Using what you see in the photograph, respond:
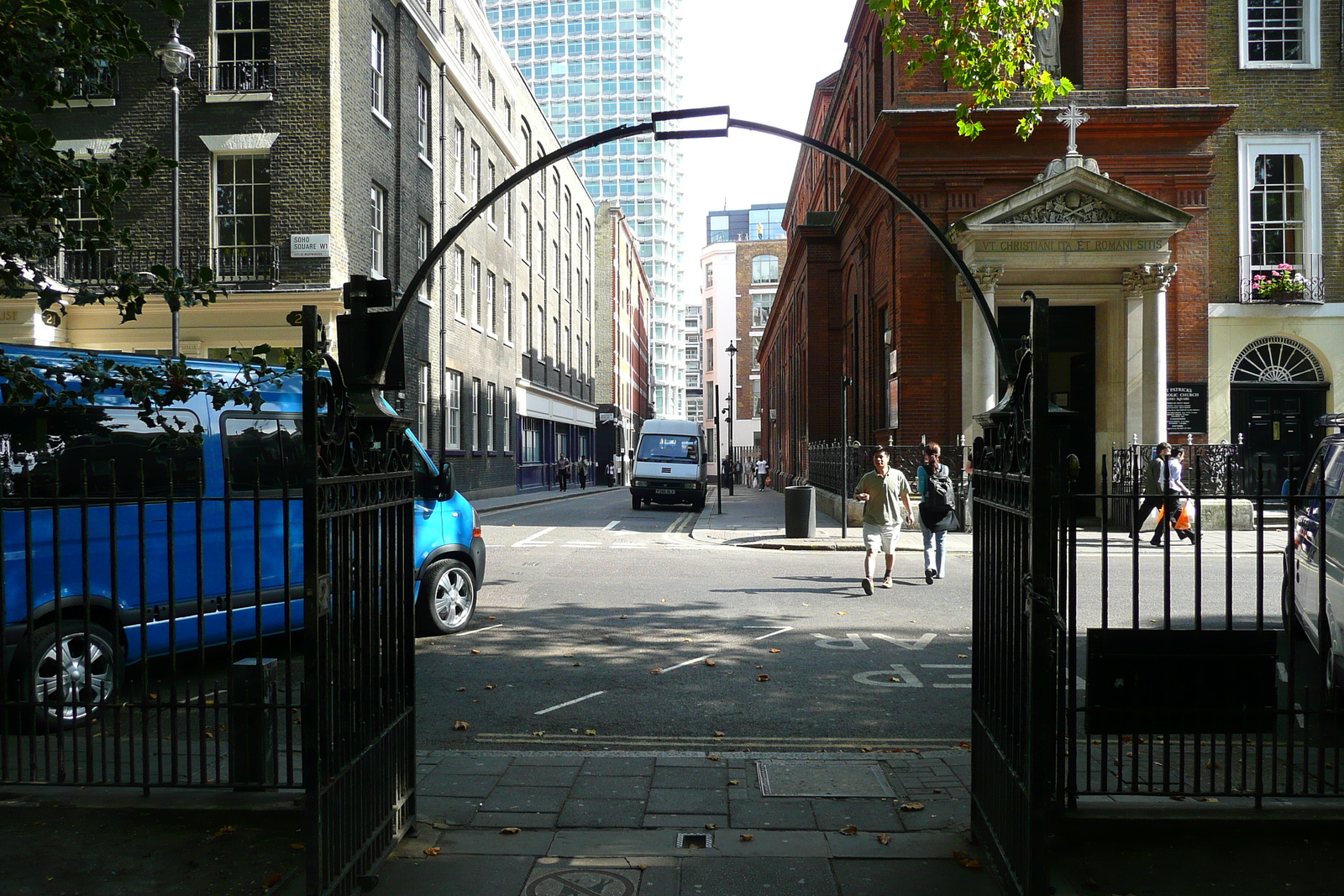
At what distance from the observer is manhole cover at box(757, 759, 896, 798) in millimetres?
4887

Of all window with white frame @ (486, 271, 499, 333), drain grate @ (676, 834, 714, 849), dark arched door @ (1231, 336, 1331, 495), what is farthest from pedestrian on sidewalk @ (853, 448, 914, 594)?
window with white frame @ (486, 271, 499, 333)

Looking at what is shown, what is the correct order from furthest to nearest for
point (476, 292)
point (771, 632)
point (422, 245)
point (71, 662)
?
point (476, 292) < point (422, 245) < point (771, 632) < point (71, 662)

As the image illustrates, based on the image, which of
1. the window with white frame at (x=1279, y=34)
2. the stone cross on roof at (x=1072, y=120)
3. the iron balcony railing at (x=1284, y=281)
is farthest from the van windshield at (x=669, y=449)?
the window with white frame at (x=1279, y=34)

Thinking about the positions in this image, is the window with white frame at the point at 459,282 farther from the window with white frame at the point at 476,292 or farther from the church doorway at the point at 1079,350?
the church doorway at the point at 1079,350

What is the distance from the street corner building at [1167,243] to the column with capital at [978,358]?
48 millimetres

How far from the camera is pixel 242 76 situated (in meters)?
22.5

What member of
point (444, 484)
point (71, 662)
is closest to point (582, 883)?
point (71, 662)

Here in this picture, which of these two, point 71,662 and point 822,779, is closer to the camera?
point 822,779

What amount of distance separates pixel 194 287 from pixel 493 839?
9.19 ft

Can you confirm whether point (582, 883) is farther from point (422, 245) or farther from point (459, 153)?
point (459, 153)

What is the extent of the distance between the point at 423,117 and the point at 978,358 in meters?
17.8

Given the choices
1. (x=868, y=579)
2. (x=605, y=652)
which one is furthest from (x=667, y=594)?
(x=605, y=652)

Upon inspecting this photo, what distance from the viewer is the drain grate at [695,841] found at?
13.9 feet

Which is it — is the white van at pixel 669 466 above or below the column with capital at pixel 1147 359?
below
